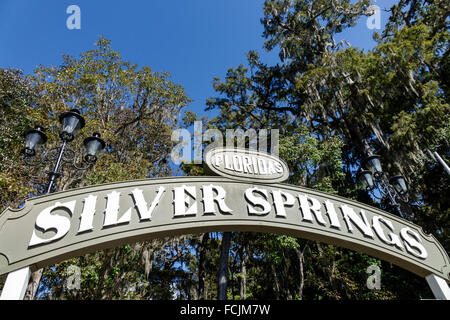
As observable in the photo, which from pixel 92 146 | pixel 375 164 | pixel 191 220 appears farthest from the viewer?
pixel 375 164

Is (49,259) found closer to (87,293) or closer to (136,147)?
(87,293)

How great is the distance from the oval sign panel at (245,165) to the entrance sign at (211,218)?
2cm

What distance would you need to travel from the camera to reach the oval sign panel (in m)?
3.97

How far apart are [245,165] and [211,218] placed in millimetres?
1092

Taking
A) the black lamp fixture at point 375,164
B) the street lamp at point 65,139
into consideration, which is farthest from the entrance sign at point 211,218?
the black lamp fixture at point 375,164

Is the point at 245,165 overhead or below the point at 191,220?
overhead

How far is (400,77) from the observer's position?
11070 millimetres

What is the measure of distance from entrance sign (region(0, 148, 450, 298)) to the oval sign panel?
0.02 meters

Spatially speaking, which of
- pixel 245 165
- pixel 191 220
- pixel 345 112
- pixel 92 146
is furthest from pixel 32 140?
pixel 345 112

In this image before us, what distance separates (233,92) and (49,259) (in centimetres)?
1430

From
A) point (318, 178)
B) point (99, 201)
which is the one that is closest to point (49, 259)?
point (99, 201)

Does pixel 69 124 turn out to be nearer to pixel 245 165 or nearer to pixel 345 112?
pixel 245 165

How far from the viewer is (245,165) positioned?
4.13 m

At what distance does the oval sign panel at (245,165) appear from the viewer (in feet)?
13.0
